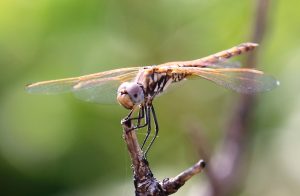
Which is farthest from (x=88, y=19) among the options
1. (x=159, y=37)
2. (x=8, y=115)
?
(x=8, y=115)

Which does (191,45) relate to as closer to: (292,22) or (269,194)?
(292,22)

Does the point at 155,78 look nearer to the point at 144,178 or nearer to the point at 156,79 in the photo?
the point at 156,79

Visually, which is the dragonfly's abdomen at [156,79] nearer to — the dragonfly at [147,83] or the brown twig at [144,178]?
the dragonfly at [147,83]

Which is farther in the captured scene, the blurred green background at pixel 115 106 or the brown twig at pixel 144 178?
the blurred green background at pixel 115 106

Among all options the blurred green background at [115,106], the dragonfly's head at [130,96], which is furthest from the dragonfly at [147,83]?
the blurred green background at [115,106]

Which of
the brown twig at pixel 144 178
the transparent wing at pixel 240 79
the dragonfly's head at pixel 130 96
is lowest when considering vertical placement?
the brown twig at pixel 144 178

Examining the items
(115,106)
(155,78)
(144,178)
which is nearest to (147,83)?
(155,78)

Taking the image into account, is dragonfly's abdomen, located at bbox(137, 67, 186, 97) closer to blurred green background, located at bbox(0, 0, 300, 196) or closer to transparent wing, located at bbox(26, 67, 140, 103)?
transparent wing, located at bbox(26, 67, 140, 103)
